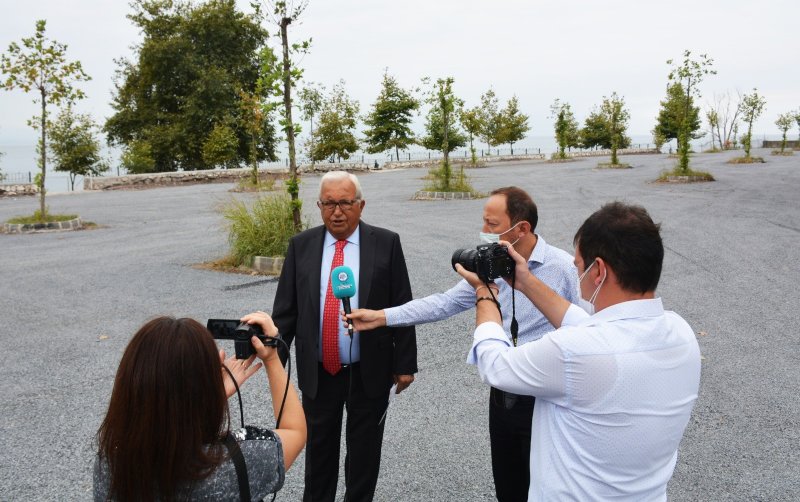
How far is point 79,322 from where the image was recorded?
8.02 meters

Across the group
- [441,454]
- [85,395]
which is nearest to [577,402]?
[441,454]

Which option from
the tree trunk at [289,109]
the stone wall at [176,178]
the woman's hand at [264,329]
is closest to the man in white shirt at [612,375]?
the woman's hand at [264,329]

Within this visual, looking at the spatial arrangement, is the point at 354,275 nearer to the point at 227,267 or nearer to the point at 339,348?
the point at 339,348

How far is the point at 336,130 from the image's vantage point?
42219mm

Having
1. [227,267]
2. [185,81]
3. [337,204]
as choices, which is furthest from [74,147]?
[337,204]

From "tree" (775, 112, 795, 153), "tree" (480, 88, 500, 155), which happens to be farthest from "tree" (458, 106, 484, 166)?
"tree" (775, 112, 795, 153)

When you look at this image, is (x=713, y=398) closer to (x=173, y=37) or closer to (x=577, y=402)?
(x=577, y=402)

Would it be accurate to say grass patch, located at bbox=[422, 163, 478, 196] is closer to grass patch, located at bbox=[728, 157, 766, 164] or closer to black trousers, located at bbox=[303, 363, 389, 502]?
black trousers, located at bbox=[303, 363, 389, 502]

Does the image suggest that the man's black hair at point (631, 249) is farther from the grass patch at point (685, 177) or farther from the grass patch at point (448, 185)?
the grass patch at point (685, 177)

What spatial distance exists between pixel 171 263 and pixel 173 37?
1354 inches

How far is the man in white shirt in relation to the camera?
5.66 feet

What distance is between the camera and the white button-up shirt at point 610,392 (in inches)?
67.7

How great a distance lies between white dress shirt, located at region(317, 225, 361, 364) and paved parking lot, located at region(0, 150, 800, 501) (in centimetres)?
113

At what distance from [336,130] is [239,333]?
41.1 metres
